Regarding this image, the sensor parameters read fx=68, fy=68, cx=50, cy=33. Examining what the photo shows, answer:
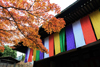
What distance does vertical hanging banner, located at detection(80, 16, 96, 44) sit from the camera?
13.0 feet

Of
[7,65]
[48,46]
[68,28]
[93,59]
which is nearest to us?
[93,59]

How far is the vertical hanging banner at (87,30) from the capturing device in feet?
13.0

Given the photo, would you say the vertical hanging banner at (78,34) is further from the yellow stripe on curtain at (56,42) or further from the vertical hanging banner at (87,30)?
the yellow stripe on curtain at (56,42)

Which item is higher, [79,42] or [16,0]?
[16,0]

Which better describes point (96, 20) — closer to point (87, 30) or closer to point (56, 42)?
point (87, 30)

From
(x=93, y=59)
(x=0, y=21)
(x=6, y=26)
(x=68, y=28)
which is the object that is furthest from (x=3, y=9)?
(x=93, y=59)

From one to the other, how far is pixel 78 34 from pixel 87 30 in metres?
0.60

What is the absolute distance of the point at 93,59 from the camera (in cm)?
369

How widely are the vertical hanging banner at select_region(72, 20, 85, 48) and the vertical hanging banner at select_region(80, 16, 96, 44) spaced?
203mm

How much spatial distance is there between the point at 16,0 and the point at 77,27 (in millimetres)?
4284

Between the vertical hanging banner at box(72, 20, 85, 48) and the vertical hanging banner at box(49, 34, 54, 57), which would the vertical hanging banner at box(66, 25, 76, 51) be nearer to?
the vertical hanging banner at box(72, 20, 85, 48)

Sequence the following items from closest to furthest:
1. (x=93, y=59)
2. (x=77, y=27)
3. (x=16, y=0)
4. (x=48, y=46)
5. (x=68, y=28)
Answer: (x=93, y=59) < (x=16, y=0) < (x=77, y=27) < (x=68, y=28) < (x=48, y=46)

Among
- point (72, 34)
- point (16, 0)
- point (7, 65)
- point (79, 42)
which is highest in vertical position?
point (16, 0)

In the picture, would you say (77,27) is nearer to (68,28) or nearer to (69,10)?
(68,28)
